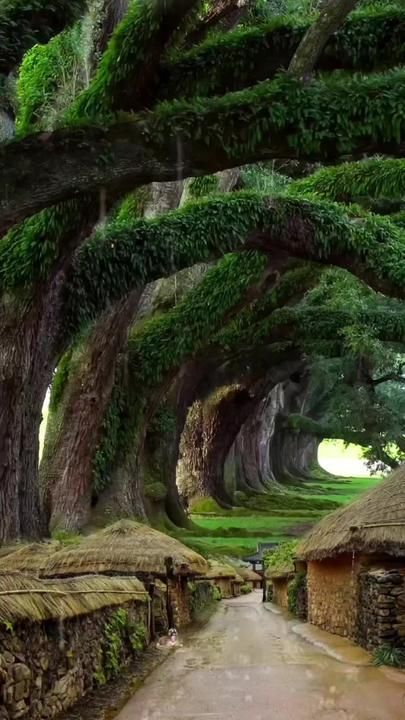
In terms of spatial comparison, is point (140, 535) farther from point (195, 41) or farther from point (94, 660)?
point (195, 41)

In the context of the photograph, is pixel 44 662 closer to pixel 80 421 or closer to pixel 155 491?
pixel 80 421

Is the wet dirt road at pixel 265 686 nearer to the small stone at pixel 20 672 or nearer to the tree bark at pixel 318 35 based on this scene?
the small stone at pixel 20 672

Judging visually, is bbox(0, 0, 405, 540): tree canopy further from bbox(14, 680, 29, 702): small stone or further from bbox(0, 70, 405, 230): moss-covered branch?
bbox(14, 680, 29, 702): small stone

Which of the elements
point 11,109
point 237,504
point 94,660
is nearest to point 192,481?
point 237,504

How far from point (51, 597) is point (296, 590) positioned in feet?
46.0

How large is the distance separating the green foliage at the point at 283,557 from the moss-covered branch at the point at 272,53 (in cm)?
1213

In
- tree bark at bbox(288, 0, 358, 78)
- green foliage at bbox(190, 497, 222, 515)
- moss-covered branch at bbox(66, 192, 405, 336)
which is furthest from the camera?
green foliage at bbox(190, 497, 222, 515)

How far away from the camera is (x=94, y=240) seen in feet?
44.4

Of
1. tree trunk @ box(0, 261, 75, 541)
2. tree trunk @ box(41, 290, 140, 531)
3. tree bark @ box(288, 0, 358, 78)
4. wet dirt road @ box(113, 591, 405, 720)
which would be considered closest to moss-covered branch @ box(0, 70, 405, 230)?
tree bark @ box(288, 0, 358, 78)

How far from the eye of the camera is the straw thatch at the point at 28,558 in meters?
10.7

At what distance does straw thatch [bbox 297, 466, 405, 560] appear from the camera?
10.6 m

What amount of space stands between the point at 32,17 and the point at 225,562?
16.9 metres

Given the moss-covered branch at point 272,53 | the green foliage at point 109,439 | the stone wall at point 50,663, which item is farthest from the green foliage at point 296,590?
the moss-covered branch at point 272,53

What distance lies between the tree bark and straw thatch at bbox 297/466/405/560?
556 centimetres
